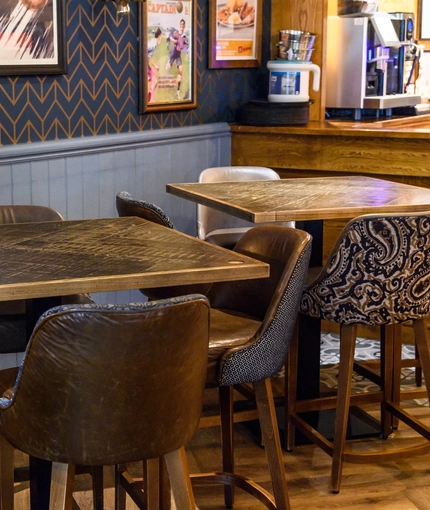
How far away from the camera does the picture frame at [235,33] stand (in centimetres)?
491

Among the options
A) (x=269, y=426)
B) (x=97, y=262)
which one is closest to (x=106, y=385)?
(x=97, y=262)

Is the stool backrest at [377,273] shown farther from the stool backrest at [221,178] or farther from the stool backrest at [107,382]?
the stool backrest at [221,178]

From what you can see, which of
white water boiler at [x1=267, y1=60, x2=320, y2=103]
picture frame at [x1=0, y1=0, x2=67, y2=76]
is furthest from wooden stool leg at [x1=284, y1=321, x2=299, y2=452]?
white water boiler at [x1=267, y1=60, x2=320, y2=103]

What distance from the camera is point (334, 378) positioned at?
13.6 feet

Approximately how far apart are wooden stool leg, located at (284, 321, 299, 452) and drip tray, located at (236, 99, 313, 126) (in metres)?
1.82

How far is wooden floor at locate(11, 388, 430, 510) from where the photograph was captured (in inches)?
116

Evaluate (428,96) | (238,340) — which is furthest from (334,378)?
(428,96)

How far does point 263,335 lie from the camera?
2439 mm

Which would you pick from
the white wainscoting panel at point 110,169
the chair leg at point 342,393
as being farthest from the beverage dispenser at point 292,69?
the chair leg at point 342,393

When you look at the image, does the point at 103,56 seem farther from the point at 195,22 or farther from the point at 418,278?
the point at 418,278

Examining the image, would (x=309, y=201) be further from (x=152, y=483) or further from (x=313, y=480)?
(x=152, y=483)

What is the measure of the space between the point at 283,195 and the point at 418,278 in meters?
0.70

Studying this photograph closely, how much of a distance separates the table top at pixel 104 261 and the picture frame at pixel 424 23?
4594 mm

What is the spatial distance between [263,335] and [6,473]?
30.3 inches
